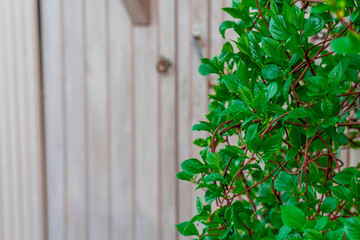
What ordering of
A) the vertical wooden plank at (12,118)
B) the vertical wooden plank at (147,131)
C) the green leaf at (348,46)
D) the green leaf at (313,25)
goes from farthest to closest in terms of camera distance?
the vertical wooden plank at (12,118)
the vertical wooden plank at (147,131)
the green leaf at (313,25)
the green leaf at (348,46)

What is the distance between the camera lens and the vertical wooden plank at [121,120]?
185 centimetres

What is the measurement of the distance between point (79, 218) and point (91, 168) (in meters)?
0.25

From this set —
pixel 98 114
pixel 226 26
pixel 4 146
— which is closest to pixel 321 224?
pixel 226 26

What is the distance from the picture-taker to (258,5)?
0.64 metres

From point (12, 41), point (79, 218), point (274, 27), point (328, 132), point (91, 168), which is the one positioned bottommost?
point (79, 218)

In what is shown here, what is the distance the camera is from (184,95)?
175 centimetres

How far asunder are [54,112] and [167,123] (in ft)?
1.88

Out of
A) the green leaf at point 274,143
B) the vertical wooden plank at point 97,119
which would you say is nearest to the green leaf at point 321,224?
the green leaf at point 274,143

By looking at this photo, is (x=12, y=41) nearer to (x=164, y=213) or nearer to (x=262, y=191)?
(x=164, y=213)

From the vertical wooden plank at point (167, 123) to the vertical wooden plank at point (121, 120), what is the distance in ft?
0.47

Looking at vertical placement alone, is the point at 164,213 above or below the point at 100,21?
below

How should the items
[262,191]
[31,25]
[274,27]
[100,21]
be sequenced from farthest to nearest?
[31,25], [100,21], [262,191], [274,27]

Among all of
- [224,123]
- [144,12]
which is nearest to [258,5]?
[224,123]

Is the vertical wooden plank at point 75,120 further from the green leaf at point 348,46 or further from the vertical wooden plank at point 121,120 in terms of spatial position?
the green leaf at point 348,46
